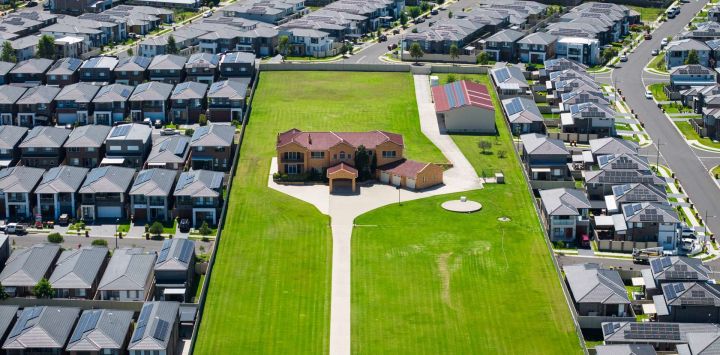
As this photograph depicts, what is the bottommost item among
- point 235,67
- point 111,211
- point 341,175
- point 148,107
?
A: point 111,211

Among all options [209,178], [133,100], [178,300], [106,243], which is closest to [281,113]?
[133,100]

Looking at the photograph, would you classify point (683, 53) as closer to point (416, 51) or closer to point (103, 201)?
point (416, 51)

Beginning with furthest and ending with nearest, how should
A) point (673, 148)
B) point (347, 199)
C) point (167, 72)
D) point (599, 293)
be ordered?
point (167, 72) < point (673, 148) < point (347, 199) < point (599, 293)

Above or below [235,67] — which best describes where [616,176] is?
below

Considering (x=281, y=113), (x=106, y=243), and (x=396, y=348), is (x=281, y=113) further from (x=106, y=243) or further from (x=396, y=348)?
(x=396, y=348)

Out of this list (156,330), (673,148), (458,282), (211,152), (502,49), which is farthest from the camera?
(502,49)

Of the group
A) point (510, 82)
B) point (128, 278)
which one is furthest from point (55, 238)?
point (510, 82)

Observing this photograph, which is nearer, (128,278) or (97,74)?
(128,278)
